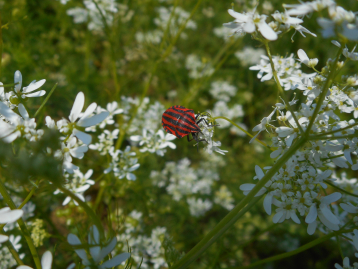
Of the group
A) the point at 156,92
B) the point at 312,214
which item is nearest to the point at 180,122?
the point at 312,214

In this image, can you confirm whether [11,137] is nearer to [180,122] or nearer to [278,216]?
[180,122]

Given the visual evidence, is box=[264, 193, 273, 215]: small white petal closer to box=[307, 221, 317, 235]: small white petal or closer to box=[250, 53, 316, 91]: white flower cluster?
box=[307, 221, 317, 235]: small white petal

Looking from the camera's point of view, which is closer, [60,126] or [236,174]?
[60,126]

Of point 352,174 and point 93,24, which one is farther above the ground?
point 93,24

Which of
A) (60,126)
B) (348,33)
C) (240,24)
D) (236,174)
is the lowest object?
(236,174)

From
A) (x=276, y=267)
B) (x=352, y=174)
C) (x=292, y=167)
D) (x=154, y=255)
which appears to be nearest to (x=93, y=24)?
(x=154, y=255)

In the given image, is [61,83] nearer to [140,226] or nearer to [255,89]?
[140,226]

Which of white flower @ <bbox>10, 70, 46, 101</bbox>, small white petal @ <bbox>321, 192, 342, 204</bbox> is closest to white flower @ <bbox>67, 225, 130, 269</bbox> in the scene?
white flower @ <bbox>10, 70, 46, 101</bbox>

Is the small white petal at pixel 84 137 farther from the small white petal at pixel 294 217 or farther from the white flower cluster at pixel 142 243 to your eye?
the white flower cluster at pixel 142 243
